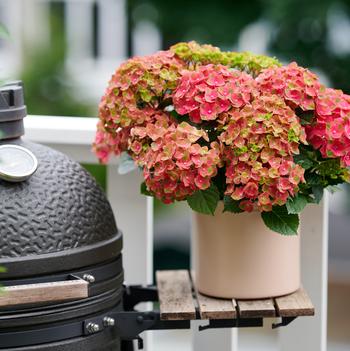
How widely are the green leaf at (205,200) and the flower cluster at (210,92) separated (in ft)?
0.51

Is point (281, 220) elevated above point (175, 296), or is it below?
above

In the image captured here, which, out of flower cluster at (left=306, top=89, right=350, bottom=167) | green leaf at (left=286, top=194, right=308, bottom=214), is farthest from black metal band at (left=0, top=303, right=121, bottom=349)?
flower cluster at (left=306, top=89, right=350, bottom=167)

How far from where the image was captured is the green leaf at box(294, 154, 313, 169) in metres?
2.27

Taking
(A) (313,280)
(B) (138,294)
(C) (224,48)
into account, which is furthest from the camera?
(C) (224,48)

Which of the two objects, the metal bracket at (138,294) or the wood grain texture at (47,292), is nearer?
the wood grain texture at (47,292)

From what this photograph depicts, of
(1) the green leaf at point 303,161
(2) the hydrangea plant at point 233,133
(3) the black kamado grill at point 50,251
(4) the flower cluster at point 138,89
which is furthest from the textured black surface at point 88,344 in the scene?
(1) the green leaf at point 303,161

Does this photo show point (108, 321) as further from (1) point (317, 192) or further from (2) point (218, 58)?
(2) point (218, 58)

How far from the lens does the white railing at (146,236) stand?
2.71 m

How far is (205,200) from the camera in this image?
227 centimetres

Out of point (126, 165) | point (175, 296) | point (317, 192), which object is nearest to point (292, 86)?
point (317, 192)

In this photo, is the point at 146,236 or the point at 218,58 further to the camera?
the point at 146,236

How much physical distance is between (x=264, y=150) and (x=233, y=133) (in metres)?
0.08

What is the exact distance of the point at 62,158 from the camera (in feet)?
7.71

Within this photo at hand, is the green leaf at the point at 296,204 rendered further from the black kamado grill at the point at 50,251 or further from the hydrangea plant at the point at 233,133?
the black kamado grill at the point at 50,251
